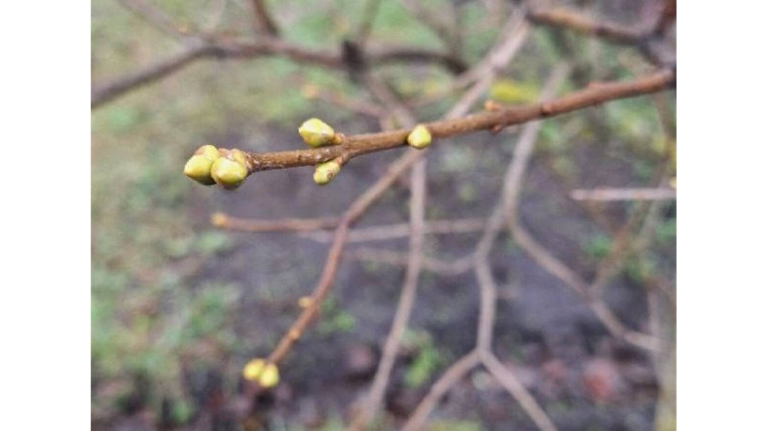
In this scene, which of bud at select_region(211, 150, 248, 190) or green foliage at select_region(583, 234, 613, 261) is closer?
bud at select_region(211, 150, 248, 190)

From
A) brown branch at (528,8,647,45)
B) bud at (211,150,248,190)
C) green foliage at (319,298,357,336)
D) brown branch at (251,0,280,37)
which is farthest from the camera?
green foliage at (319,298,357,336)

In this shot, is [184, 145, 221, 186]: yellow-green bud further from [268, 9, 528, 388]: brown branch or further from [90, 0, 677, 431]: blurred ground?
[90, 0, 677, 431]: blurred ground

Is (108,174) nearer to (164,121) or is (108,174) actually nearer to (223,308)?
(164,121)

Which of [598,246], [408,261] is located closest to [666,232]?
[598,246]

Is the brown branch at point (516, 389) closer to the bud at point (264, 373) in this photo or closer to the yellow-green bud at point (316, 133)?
the bud at point (264, 373)

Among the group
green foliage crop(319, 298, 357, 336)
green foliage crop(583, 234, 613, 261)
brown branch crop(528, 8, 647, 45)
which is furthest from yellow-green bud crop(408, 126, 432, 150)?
green foliage crop(583, 234, 613, 261)
